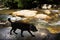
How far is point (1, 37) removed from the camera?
7.38 m

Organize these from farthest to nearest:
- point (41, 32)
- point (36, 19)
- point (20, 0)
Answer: point (20, 0) < point (36, 19) < point (41, 32)

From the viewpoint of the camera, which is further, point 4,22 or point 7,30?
point 4,22

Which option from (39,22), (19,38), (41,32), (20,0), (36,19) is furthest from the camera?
(20,0)

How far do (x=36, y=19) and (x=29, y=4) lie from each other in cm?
358

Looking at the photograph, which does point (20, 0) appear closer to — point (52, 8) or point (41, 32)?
point (52, 8)

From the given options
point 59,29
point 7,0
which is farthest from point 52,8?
point 59,29

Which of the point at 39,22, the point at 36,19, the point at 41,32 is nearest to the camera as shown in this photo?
the point at 41,32

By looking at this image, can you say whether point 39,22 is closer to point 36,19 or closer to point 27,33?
point 36,19

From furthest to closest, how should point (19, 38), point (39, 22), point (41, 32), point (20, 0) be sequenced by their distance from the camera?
point (20, 0), point (39, 22), point (41, 32), point (19, 38)

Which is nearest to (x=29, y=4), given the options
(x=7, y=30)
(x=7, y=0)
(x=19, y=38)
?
(x=7, y=0)

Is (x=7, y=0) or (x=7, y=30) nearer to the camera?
(x=7, y=30)

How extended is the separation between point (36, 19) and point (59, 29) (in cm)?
198

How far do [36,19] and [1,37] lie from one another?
2942 millimetres

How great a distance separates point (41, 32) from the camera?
25.5 ft
